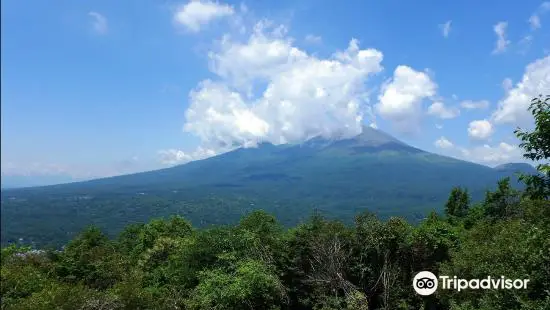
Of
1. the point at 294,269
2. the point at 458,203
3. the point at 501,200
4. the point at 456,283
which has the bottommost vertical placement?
the point at 294,269

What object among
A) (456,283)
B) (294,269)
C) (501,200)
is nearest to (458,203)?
(501,200)

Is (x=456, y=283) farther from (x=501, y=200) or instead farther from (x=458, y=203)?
(x=458, y=203)

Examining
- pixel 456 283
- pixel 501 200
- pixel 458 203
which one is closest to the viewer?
pixel 456 283

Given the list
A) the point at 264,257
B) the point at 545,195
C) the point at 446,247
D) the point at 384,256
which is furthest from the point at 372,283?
the point at 545,195

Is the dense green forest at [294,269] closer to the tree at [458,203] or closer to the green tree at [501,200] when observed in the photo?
the green tree at [501,200]

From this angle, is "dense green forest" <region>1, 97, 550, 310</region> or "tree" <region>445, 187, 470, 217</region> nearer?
"dense green forest" <region>1, 97, 550, 310</region>

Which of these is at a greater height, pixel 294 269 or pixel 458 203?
pixel 458 203

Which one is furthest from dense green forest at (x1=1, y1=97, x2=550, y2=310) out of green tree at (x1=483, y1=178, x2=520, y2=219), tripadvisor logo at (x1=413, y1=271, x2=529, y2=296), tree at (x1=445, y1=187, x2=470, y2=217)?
tree at (x1=445, y1=187, x2=470, y2=217)

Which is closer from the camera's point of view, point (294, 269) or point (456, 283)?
point (456, 283)

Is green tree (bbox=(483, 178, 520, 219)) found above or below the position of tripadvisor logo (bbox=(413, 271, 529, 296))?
above

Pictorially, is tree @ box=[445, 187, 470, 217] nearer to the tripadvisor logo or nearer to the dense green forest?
the dense green forest

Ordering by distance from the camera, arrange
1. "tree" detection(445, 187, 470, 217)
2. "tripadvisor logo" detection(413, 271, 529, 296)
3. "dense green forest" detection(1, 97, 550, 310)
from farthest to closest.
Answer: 1. "tree" detection(445, 187, 470, 217)
2. "dense green forest" detection(1, 97, 550, 310)
3. "tripadvisor logo" detection(413, 271, 529, 296)
